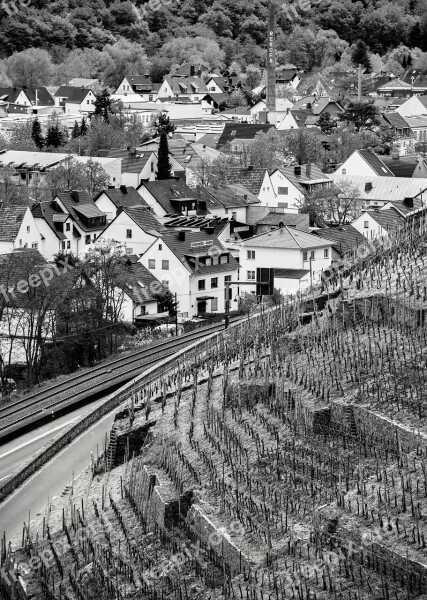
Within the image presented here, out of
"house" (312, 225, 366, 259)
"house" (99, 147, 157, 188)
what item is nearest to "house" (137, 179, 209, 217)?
"house" (99, 147, 157, 188)

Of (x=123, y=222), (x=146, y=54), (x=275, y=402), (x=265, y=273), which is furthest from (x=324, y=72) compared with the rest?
(x=275, y=402)

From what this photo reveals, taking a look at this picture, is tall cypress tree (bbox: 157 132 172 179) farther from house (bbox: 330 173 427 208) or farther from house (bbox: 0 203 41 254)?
house (bbox: 0 203 41 254)

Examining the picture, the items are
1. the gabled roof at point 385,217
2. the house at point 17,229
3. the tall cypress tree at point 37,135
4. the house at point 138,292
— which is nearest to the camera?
the house at point 138,292

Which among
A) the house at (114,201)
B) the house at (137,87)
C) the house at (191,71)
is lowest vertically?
the house at (114,201)

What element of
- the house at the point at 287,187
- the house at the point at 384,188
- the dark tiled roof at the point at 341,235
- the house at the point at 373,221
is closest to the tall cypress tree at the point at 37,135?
the house at the point at 287,187

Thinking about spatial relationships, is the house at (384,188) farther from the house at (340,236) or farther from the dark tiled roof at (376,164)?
the house at (340,236)
